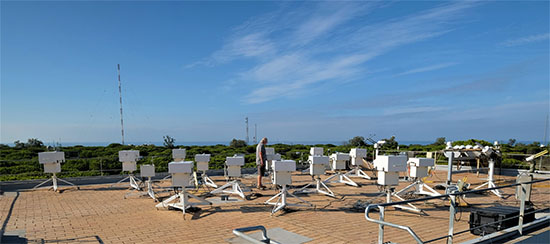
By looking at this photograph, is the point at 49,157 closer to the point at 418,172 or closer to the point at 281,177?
the point at 281,177

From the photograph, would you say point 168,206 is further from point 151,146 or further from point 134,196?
point 151,146

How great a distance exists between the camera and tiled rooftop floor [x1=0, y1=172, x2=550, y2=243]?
5383mm

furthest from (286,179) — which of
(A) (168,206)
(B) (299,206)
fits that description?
(A) (168,206)

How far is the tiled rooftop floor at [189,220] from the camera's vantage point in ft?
17.7

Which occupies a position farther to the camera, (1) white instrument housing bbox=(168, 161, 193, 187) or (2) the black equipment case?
(1) white instrument housing bbox=(168, 161, 193, 187)

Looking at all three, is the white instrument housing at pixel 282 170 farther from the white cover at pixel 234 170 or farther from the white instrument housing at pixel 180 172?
the white cover at pixel 234 170

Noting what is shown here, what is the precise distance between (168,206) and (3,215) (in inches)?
130

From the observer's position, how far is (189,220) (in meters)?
6.39

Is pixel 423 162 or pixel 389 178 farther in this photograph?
pixel 423 162

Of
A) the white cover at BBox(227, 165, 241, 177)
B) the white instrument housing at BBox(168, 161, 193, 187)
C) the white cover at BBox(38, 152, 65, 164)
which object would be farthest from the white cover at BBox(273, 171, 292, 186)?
the white cover at BBox(38, 152, 65, 164)

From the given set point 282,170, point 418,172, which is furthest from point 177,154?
point 418,172

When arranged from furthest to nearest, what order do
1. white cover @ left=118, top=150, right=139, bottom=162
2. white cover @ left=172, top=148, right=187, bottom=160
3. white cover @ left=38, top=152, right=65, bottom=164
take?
1. white cover @ left=172, top=148, right=187, bottom=160
2. white cover @ left=118, top=150, right=139, bottom=162
3. white cover @ left=38, top=152, right=65, bottom=164

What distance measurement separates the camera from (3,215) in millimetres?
6879

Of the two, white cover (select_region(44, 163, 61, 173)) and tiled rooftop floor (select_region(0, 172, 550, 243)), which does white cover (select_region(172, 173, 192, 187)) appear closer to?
tiled rooftop floor (select_region(0, 172, 550, 243))
